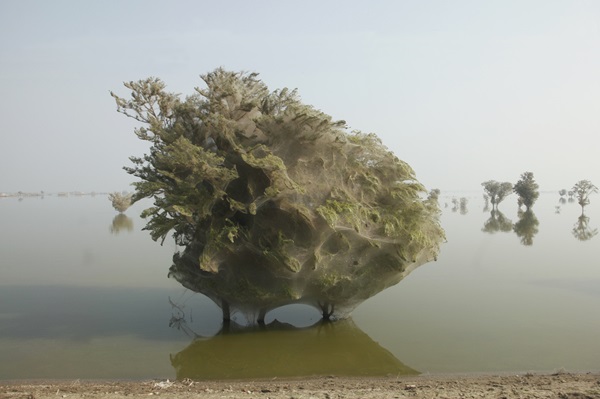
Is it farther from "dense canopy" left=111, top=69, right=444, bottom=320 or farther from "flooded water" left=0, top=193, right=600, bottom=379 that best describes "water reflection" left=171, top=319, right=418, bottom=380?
"dense canopy" left=111, top=69, right=444, bottom=320

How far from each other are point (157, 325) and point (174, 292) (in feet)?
17.0

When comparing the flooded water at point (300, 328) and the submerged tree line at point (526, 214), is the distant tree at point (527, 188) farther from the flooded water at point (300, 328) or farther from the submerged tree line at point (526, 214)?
the flooded water at point (300, 328)

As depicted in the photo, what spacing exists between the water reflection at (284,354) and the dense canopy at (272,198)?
0.98 metres

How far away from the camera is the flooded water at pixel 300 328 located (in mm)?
11898

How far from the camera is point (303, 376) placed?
11172mm

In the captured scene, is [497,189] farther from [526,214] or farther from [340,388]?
[340,388]

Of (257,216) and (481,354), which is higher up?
(257,216)

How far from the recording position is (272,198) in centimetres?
1330

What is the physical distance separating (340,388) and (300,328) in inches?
226

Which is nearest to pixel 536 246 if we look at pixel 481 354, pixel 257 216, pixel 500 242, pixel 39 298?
pixel 500 242

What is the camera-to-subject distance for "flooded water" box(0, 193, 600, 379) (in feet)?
39.0

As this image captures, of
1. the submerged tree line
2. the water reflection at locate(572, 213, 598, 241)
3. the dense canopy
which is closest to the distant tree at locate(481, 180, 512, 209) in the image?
the submerged tree line

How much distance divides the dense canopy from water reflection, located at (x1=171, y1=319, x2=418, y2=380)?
985mm

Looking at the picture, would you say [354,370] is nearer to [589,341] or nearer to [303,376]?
[303,376]
